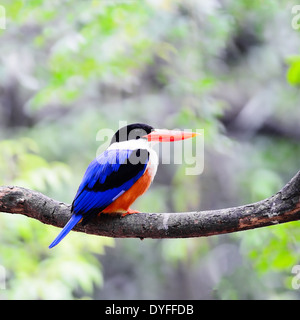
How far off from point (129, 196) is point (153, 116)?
3436mm

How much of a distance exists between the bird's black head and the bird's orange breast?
1.14ft

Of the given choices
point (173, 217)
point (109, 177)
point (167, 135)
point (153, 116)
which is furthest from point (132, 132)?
point (153, 116)

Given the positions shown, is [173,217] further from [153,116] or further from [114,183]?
[153,116]

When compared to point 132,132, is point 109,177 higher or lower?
lower

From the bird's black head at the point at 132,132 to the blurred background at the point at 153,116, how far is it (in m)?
0.87

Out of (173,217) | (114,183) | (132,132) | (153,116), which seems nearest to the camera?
(173,217)

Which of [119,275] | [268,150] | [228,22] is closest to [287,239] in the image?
[228,22]

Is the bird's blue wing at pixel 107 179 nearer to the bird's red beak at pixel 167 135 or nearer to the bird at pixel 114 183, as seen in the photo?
the bird at pixel 114 183

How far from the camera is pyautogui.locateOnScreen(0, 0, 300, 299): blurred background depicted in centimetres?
404

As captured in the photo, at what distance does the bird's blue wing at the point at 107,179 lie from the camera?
2551 millimetres

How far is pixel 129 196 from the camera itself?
2.71 m

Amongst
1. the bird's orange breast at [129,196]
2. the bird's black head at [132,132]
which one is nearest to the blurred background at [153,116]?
the bird's black head at [132,132]

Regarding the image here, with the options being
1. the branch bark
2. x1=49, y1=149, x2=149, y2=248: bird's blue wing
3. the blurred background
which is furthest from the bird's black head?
the blurred background
